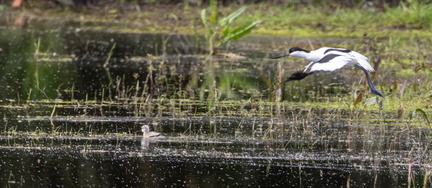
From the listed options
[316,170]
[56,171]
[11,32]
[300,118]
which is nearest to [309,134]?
[300,118]

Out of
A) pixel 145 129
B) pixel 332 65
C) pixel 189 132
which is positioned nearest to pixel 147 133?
pixel 145 129

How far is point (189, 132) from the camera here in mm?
6148

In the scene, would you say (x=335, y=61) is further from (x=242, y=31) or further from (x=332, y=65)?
(x=242, y=31)

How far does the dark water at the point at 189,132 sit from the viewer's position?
16.3ft

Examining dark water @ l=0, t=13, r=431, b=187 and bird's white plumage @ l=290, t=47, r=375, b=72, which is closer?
dark water @ l=0, t=13, r=431, b=187

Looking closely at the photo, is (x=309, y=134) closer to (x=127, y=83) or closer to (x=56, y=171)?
(x=56, y=171)

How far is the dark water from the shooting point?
498cm

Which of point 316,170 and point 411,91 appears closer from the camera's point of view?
point 316,170

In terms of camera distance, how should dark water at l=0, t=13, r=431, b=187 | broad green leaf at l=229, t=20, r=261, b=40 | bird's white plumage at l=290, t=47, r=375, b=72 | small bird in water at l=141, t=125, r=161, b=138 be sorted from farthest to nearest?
broad green leaf at l=229, t=20, r=261, b=40, bird's white plumage at l=290, t=47, r=375, b=72, small bird in water at l=141, t=125, r=161, b=138, dark water at l=0, t=13, r=431, b=187

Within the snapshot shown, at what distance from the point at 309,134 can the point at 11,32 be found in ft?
23.5

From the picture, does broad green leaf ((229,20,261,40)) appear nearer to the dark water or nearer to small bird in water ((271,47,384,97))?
the dark water

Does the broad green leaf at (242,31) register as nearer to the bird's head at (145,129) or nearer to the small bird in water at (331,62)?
the small bird in water at (331,62)

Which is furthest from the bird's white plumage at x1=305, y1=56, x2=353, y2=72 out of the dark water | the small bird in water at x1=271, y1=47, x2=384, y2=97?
the dark water

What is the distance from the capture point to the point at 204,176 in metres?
4.95
